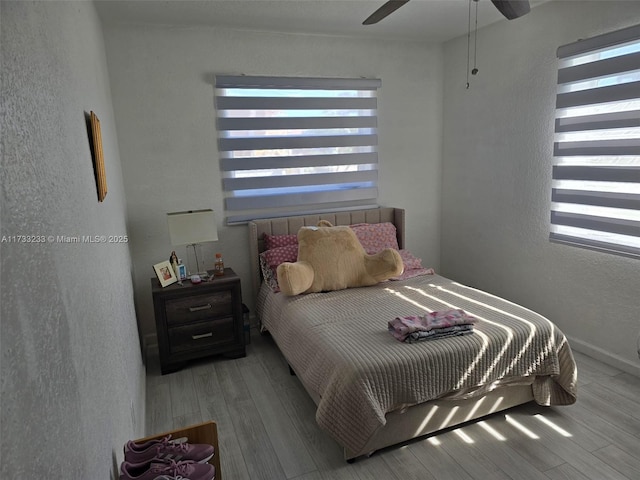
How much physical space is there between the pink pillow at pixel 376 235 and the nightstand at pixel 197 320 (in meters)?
1.11

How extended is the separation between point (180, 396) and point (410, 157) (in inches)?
114

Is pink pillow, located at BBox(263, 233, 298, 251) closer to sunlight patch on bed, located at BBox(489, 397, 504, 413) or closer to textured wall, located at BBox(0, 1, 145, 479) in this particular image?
sunlight patch on bed, located at BBox(489, 397, 504, 413)

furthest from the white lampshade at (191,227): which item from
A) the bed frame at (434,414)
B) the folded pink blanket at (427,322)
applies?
the folded pink blanket at (427,322)

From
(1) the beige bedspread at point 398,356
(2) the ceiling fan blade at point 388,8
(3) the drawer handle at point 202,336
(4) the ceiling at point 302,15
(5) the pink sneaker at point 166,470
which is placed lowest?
(3) the drawer handle at point 202,336

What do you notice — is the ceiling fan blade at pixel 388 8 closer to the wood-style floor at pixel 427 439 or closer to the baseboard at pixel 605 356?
the wood-style floor at pixel 427 439

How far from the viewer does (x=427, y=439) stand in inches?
90.4

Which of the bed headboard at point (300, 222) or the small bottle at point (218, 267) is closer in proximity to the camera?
the small bottle at point (218, 267)

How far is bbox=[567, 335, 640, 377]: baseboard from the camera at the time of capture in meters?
2.83

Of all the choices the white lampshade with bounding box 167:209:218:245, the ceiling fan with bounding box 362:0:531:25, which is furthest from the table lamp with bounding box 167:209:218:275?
the ceiling fan with bounding box 362:0:531:25

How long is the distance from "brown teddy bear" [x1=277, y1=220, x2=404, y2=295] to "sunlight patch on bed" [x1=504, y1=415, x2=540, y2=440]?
3.95 feet

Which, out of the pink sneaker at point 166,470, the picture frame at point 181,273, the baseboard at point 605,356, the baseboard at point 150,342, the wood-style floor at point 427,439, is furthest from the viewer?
the baseboard at point 150,342

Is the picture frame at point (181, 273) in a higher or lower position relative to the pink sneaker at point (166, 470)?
higher

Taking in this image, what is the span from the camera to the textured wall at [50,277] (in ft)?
2.05

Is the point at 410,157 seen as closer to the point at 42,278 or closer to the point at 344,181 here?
the point at 344,181
